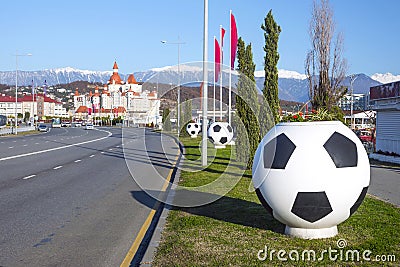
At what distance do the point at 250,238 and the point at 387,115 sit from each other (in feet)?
55.7

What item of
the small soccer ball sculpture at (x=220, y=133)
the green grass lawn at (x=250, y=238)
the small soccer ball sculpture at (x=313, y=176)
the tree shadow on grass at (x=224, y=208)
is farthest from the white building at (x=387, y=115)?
the small soccer ball sculpture at (x=313, y=176)

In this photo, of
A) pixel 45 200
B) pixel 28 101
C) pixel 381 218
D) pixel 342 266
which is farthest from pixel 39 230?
pixel 28 101

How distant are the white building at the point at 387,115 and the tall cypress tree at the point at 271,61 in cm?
675

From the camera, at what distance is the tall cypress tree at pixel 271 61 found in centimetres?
1673

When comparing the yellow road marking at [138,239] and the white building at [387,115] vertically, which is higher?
the white building at [387,115]

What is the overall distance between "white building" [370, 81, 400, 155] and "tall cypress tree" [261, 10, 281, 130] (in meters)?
6.75

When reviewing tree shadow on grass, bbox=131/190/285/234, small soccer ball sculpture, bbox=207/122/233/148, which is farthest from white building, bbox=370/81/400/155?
tree shadow on grass, bbox=131/190/285/234

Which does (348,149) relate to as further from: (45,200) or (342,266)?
(45,200)

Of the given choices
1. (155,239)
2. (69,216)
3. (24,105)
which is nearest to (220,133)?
(69,216)

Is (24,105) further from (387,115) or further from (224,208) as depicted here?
(224,208)

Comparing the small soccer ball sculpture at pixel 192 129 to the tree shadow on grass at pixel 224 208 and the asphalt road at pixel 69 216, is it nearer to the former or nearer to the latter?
the asphalt road at pixel 69 216

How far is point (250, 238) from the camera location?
7.40 m

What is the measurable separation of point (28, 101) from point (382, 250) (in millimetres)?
182945

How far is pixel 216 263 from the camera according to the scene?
6.21m
